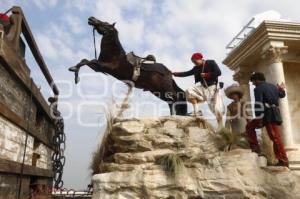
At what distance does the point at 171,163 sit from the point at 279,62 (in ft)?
15.5

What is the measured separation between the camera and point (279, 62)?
27.5 ft

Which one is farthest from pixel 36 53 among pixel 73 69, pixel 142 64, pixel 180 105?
pixel 180 105

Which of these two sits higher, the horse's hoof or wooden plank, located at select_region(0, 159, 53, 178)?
the horse's hoof

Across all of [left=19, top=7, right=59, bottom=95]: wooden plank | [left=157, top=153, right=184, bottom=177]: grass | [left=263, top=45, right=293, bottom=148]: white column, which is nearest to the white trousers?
[left=157, top=153, right=184, bottom=177]: grass

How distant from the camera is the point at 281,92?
6.68m

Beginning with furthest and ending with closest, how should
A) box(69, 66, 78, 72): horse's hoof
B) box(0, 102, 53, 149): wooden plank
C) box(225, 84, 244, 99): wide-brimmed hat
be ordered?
box(225, 84, 244, 99): wide-brimmed hat
box(69, 66, 78, 72): horse's hoof
box(0, 102, 53, 149): wooden plank

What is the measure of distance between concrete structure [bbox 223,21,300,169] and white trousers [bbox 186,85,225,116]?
209 centimetres

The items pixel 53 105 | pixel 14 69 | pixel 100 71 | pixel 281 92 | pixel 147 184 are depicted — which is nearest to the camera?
pixel 147 184

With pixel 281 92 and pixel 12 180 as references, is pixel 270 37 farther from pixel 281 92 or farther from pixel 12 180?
pixel 12 180

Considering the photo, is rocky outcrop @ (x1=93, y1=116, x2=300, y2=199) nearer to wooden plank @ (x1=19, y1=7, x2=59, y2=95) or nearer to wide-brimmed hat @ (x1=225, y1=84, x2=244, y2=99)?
wide-brimmed hat @ (x1=225, y1=84, x2=244, y2=99)

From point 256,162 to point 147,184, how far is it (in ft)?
6.41

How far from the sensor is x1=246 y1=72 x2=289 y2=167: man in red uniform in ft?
19.7

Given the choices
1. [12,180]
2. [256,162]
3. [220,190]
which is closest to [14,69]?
[12,180]

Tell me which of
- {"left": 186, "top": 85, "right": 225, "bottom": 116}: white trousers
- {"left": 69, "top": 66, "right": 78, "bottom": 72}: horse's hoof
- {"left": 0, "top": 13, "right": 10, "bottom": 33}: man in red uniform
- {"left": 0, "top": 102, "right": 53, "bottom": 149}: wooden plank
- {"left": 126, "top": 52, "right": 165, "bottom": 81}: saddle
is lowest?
{"left": 0, "top": 102, "right": 53, "bottom": 149}: wooden plank
